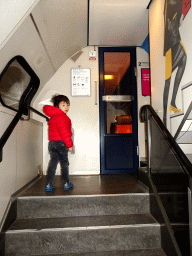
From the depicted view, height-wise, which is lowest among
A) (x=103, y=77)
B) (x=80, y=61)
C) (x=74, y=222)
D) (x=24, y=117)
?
(x=74, y=222)

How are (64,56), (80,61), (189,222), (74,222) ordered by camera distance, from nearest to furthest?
(189,222) < (74,222) < (64,56) < (80,61)

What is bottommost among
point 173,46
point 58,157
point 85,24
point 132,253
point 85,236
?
point 132,253

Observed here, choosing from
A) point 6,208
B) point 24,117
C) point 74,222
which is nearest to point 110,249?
point 74,222

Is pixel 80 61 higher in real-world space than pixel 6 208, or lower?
higher

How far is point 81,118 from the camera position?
134 inches

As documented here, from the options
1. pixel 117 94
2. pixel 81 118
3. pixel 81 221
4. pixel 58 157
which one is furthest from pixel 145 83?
pixel 81 221

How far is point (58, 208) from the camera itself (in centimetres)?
185

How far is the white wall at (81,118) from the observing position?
3350mm

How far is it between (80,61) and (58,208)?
269cm

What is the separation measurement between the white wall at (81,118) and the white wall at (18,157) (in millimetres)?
651

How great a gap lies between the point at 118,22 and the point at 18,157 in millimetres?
2554

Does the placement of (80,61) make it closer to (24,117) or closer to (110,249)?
(24,117)

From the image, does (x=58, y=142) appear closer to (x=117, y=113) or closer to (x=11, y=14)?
(x=11, y=14)

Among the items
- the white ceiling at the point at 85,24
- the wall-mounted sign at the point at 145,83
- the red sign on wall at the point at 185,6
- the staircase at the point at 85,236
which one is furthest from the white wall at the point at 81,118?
the red sign on wall at the point at 185,6
